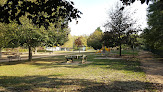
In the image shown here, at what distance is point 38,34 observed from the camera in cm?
1462

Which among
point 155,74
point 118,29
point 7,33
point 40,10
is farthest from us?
point 118,29

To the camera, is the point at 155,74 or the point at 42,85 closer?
the point at 42,85

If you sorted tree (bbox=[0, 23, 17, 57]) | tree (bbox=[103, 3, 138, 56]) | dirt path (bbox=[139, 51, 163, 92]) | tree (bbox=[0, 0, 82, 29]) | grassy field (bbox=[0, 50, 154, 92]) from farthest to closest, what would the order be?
1. tree (bbox=[103, 3, 138, 56])
2. tree (bbox=[0, 23, 17, 57])
3. dirt path (bbox=[139, 51, 163, 92])
4. grassy field (bbox=[0, 50, 154, 92])
5. tree (bbox=[0, 0, 82, 29])

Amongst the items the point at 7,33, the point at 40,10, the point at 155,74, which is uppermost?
the point at 7,33

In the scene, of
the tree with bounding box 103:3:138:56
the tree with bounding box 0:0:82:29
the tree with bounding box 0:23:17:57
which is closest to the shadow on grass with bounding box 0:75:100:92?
the tree with bounding box 0:0:82:29

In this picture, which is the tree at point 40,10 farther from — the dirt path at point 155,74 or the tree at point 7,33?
the tree at point 7,33

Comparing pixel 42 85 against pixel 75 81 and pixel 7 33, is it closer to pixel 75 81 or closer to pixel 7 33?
pixel 75 81

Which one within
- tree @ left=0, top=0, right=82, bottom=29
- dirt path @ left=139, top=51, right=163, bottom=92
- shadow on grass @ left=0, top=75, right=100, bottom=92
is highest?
tree @ left=0, top=0, right=82, bottom=29

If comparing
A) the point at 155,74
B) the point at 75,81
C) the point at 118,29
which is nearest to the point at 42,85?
the point at 75,81

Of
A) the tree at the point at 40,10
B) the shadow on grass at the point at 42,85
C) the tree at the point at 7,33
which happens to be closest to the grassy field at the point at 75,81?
the shadow on grass at the point at 42,85

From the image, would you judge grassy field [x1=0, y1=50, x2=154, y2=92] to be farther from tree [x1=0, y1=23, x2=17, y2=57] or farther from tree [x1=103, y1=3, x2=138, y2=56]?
tree [x1=103, y1=3, x2=138, y2=56]

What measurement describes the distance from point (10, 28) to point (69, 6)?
10636 mm

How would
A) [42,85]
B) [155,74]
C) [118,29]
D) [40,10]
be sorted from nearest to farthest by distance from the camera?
[40,10] < [42,85] < [155,74] < [118,29]

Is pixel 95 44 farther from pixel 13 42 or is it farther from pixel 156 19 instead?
pixel 13 42
